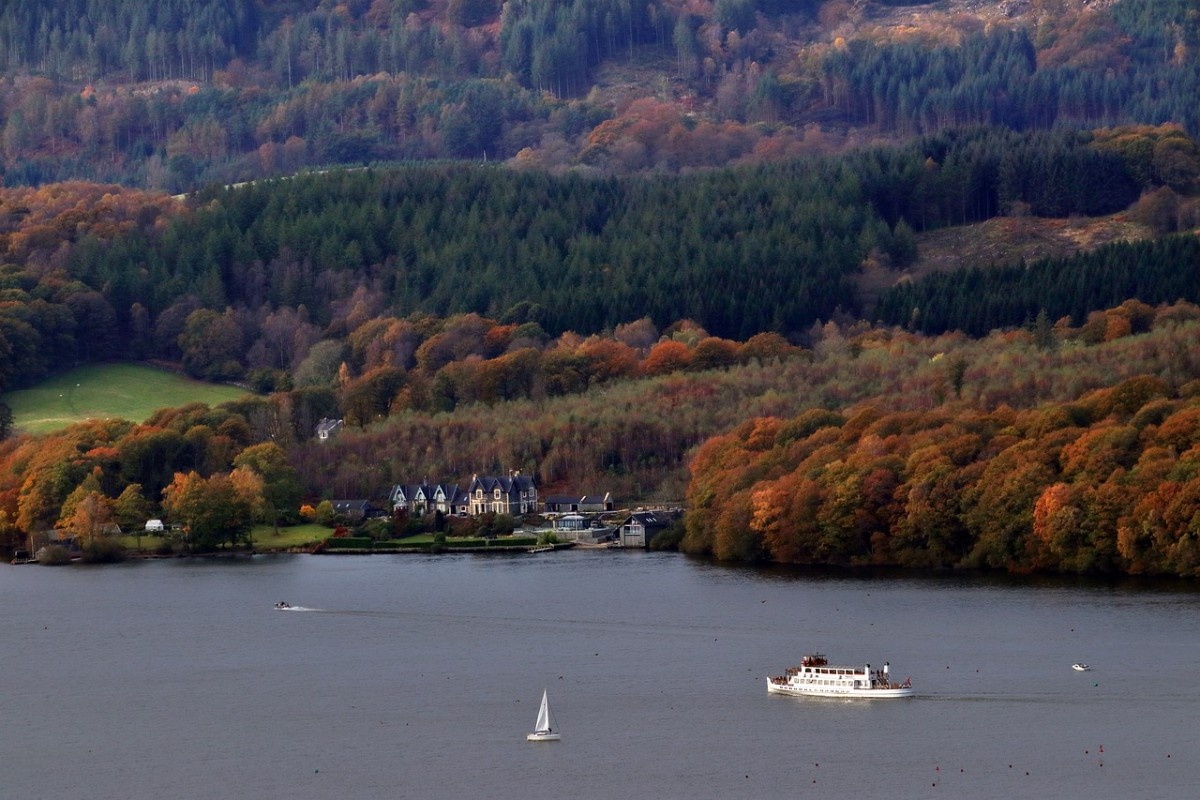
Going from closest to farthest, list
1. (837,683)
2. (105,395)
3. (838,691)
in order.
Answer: (838,691) < (837,683) < (105,395)

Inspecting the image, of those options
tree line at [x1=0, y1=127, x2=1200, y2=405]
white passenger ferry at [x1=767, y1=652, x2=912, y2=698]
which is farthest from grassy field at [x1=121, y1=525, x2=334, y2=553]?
white passenger ferry at [x1=767, y1=652, x2=912, y2=698]

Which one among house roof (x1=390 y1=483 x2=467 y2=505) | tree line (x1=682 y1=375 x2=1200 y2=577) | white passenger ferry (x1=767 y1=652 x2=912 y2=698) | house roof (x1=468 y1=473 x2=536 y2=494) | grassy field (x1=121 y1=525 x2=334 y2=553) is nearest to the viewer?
white passenger ferry (x1=767 y1=652 x2=912 y2=698)

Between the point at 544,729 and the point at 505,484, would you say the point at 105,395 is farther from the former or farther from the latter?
the point at 544,729

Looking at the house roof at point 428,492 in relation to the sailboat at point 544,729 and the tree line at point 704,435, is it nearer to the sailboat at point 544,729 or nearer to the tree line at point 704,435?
the tree line at point 704,435

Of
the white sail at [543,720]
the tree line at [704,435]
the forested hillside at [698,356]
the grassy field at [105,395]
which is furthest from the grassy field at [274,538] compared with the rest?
the white sail at [543,720]

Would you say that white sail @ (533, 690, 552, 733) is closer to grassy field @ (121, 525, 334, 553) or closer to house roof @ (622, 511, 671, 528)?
house roof @ (622, 511, 671, 528)

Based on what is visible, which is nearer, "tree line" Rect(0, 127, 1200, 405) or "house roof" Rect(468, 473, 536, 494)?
"house roof" Rect(468, 473, 536, 494)

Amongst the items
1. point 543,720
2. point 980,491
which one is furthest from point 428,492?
point 543,720
